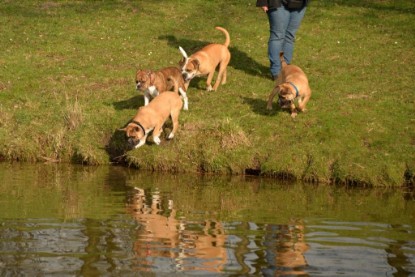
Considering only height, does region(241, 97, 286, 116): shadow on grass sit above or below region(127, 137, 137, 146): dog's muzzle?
above

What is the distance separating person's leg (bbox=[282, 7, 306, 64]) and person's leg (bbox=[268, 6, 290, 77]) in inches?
4.8

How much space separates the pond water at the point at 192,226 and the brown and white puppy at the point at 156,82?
1.75 metres

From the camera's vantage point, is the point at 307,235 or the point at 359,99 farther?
the point at 359,99

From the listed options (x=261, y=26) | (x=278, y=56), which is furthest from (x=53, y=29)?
Result: (x=278, y=56)

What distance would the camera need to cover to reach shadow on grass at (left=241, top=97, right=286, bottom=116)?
55.7 feet

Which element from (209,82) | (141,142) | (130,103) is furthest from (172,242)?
(209,82)

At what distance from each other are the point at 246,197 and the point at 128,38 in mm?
10606

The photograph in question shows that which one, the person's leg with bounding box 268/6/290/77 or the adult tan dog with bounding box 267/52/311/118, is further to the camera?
the person's leg with bounding box 268/6/290/77

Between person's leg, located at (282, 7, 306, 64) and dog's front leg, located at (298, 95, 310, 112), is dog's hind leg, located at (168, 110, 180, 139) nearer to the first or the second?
dog's front leg, located at (298, 95, 310, 112)

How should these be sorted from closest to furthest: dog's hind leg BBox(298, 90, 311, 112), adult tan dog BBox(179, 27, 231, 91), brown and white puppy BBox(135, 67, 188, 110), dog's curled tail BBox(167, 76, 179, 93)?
1. brown and white puppy BBox(135, 67, 188, 110)
2. dog's hind leg BBox(298, 90, 311, 112)
3. dog's curled tail BBox(167, 76, 179, 93)
4. adult tan dog BBox(179, 27, 231, 91)

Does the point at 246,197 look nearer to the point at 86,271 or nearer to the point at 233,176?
the point at 233,176

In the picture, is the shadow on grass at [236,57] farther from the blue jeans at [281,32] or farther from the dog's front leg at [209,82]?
the dog's front leg at [209,82]

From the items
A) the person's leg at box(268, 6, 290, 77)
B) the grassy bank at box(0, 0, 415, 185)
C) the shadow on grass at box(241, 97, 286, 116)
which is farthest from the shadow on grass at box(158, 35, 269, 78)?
the shadow on grass at box(241, 97, 286, 116)

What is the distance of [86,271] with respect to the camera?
9172mm
